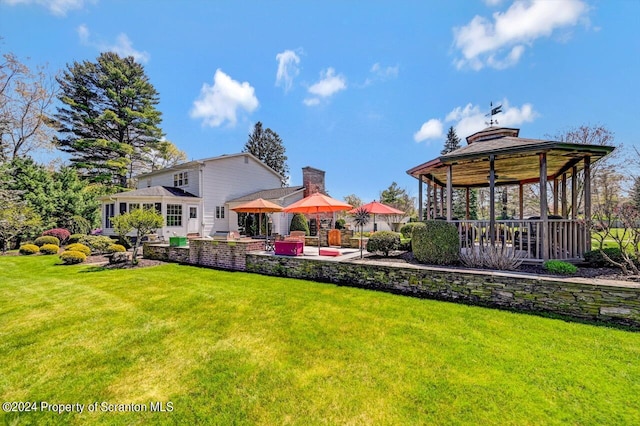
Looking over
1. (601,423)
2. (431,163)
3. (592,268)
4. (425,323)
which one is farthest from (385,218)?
(601,423)

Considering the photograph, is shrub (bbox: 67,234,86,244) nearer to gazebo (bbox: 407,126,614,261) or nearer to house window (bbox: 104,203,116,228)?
house window (bbox: 104,203,116,228)

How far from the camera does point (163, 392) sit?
9.93ft

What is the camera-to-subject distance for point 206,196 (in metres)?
19.0

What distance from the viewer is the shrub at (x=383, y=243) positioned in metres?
9.11

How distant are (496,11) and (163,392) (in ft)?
46.4

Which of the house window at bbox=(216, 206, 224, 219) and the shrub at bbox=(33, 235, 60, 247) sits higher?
the house window at bbox=(216, 206, 224, 219)

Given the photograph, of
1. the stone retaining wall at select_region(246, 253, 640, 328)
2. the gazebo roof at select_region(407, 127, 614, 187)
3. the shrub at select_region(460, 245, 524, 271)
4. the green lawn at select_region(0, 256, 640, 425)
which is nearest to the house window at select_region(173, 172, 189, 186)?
the green lawn at select_region(0, 256, 640, 425)

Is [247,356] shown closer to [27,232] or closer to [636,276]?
[636,276]

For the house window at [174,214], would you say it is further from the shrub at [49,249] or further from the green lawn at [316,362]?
the green lawn at [316,362]

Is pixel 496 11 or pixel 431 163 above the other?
pixel 496 11

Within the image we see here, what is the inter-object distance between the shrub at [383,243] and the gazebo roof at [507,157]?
278 cm

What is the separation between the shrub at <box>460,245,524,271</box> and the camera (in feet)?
21.2

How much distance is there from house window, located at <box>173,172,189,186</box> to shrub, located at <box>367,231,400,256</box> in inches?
650

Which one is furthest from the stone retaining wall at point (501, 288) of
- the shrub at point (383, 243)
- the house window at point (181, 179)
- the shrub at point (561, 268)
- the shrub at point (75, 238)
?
the house window at point (181, 179)
